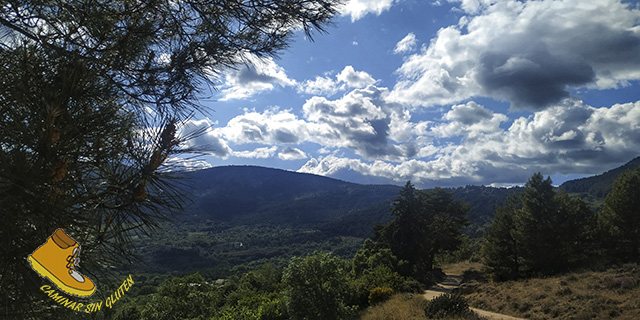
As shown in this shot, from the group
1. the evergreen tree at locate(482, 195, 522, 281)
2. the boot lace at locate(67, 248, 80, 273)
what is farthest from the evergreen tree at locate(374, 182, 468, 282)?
the boot lace at locate(67, 248, 80, 273)

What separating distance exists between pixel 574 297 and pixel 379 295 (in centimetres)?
1089

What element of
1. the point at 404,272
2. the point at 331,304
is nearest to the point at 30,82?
the point at 331,304

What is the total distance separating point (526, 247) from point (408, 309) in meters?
17.2

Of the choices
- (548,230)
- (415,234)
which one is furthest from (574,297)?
(415,234)

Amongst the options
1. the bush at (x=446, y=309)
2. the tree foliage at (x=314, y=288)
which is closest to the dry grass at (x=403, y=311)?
the bush at (x=446, y=309)

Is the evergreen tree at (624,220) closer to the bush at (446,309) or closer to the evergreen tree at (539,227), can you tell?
the evergreen tree at (539,227)

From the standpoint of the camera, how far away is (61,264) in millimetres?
1423

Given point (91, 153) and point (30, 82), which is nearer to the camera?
point (30, 82)

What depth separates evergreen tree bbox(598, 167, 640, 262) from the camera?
25156mm

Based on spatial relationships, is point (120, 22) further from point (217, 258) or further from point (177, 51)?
point (217, 258)

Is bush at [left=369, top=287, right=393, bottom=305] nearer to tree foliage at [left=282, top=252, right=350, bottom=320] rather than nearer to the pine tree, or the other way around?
tree foliage at [left=282, top=252, right=350, bottom=320]

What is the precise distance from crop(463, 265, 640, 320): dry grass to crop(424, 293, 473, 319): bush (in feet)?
13.4

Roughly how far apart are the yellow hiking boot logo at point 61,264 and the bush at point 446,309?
15.6m

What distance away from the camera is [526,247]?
27234 millimetres
